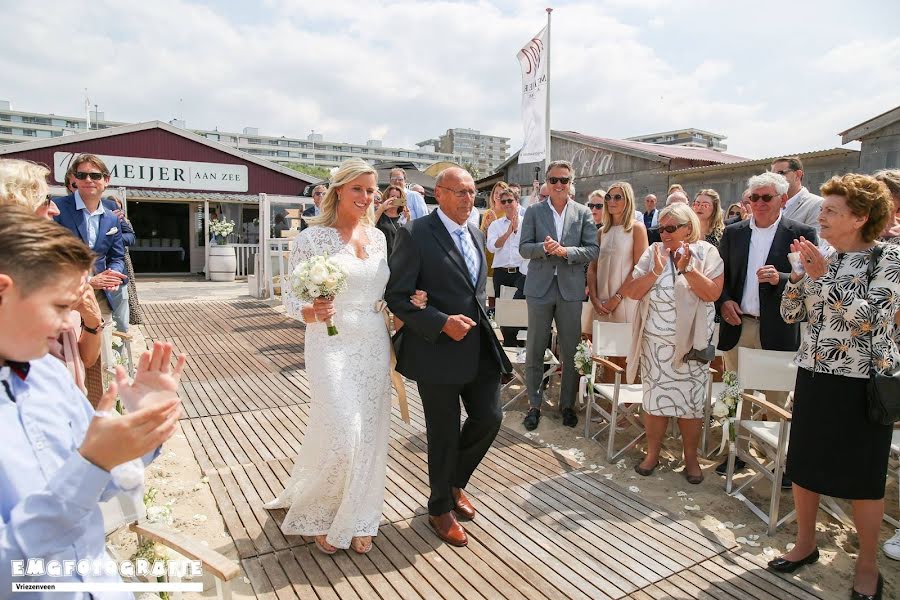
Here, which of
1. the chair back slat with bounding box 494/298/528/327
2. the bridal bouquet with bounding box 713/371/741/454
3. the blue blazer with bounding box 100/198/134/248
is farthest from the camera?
the chair back slat with bounding box 494/298/528/327

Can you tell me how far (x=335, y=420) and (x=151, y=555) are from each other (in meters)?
1.13

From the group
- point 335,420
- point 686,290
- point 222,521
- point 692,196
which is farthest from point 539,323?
point 692,196

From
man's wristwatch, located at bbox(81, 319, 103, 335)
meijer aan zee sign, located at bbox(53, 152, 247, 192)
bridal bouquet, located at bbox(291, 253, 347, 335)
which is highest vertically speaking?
meijer aan zee sign, located at bbox(53, 152, 247, 192)

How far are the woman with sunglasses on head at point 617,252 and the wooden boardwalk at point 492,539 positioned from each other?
1601 mm

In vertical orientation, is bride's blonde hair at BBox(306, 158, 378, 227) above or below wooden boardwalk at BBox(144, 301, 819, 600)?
above

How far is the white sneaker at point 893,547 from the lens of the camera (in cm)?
329

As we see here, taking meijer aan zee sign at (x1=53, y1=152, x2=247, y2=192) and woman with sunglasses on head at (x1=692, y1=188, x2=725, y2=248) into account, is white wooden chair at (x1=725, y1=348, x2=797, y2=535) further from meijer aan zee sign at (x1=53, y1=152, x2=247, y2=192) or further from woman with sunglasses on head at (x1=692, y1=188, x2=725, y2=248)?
meijer aan zee sign at (x1=53, y1=152, x2=247, y2=192)

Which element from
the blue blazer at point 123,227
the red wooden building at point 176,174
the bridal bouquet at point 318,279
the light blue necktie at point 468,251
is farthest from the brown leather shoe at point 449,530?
the red wooden building at point 176,174

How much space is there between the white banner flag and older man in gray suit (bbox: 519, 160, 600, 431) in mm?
5337

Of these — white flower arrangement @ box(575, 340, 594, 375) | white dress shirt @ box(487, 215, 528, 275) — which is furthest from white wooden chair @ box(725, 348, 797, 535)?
white dress shirt @ box(487, 215, 528, 275)

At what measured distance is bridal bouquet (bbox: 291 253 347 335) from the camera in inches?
118

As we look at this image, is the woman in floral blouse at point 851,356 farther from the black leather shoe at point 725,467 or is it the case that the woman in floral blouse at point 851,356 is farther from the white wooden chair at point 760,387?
the black leather shoe at point 725,467

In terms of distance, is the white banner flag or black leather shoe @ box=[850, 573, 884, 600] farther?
the white banner flag

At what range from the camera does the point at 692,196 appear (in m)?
13.8
